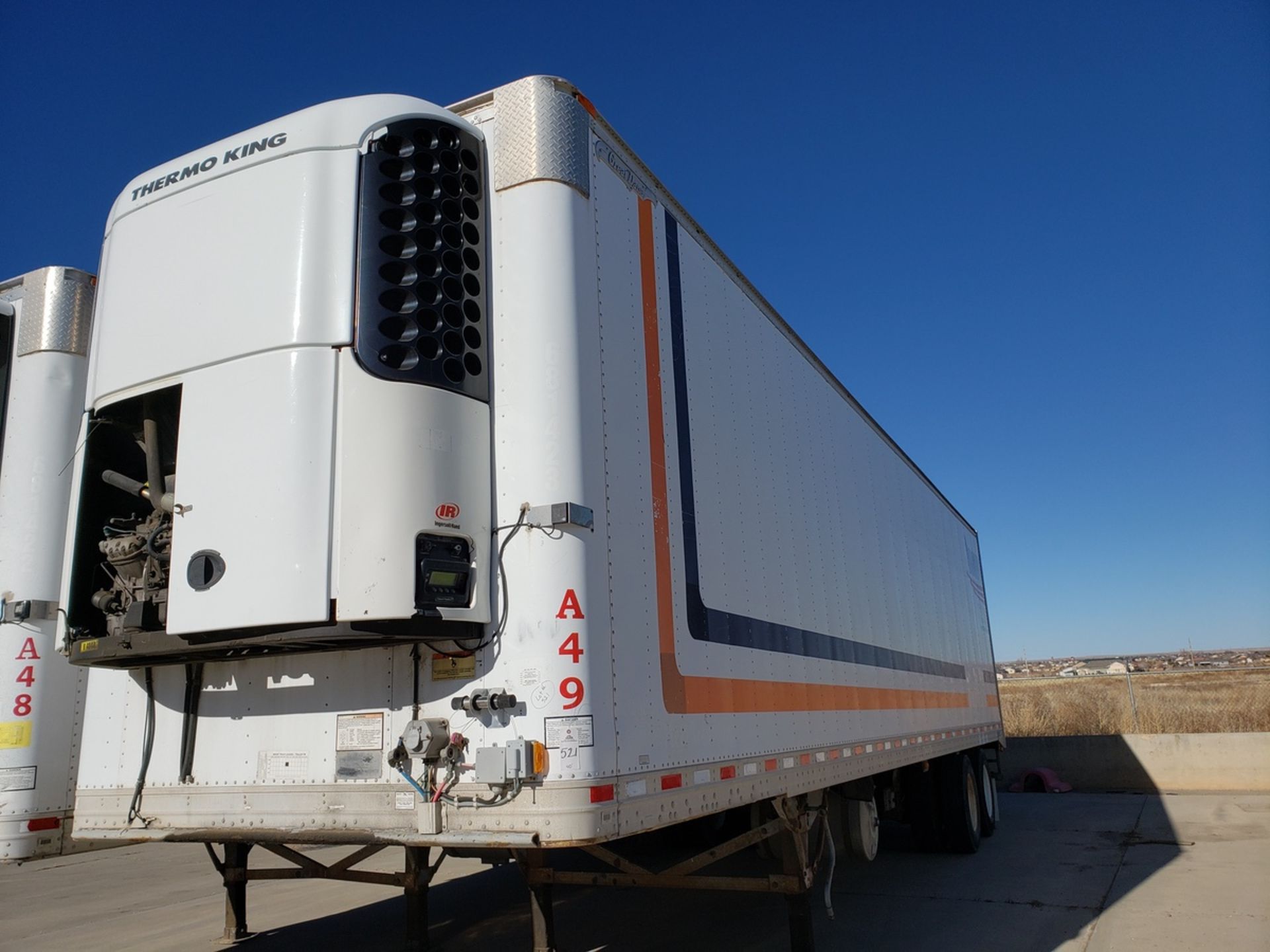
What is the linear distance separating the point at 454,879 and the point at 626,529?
632 centimetres

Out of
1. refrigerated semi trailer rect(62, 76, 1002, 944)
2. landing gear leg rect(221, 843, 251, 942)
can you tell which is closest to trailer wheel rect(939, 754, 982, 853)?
refrigerated semi trailer rect(62, 76, 1002, 944)

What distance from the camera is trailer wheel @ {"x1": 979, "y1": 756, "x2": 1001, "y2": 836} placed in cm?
1114

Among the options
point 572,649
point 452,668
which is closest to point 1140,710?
point 572,649

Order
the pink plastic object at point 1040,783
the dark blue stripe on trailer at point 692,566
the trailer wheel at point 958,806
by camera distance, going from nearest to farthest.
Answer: the dark blue stripe on trailer at point 692,566 → the trailer wheel at point 958,806 → the pink plastic object at point 1040,783

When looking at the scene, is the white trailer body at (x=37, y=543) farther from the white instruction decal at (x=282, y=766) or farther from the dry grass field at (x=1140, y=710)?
the dry grass field at (x=1140, y=710)

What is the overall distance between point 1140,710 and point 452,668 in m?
25.6

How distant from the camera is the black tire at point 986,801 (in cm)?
1114

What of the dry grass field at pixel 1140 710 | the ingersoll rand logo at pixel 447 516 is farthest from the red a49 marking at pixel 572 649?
the dry grass field at pixel 1140 710

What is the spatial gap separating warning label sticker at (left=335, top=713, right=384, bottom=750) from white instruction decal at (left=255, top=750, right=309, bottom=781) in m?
0.19

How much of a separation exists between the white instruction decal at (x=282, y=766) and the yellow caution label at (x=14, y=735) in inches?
66.4

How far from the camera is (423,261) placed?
3852 millimetres

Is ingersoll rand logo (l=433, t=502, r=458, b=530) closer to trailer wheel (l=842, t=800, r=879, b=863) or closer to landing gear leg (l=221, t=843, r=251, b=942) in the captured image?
landing gear leg (l=221, t=843, r=251, b=942)

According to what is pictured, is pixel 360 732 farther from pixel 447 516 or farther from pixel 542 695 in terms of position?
pixel 447 516

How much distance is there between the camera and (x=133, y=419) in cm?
446
